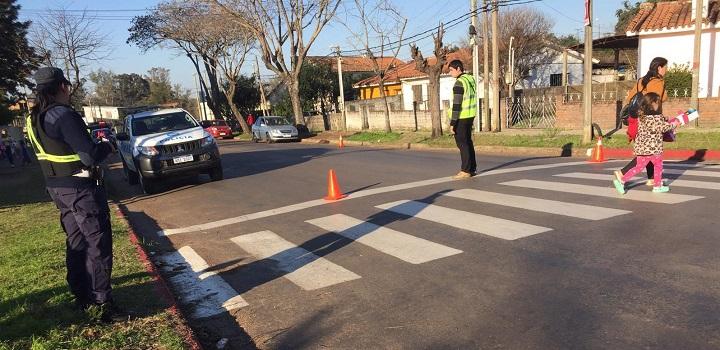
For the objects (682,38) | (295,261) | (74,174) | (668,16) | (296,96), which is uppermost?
(668,16)

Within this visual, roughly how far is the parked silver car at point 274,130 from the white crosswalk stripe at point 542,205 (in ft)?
76.7

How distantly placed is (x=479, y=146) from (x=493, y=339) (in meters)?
14.2

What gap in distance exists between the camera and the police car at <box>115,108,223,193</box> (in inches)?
461

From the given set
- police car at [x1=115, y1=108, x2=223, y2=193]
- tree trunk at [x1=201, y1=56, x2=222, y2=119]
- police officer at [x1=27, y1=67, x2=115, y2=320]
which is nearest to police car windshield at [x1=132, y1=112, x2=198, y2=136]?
police car at [x1=115, y1=108, x2=223, y2=193]

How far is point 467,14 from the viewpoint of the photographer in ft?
80.2

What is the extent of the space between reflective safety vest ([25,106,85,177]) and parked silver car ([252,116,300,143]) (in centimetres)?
2739

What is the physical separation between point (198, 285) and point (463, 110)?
20.7 ft

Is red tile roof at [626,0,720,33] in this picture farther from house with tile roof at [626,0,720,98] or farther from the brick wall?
the brick wall

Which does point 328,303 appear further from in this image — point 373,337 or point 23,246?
point 23,246

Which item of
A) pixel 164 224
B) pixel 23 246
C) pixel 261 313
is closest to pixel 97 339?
Answer: pixel 261 313

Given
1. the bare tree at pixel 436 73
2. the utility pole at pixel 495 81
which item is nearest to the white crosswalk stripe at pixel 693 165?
the utility pole at pixel 495 81

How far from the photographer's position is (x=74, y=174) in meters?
3.96

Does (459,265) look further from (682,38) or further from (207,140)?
(682,38)

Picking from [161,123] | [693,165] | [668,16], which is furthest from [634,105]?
[668,16]
